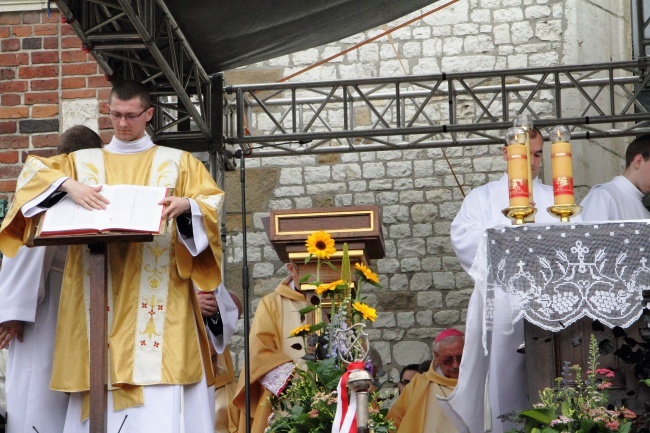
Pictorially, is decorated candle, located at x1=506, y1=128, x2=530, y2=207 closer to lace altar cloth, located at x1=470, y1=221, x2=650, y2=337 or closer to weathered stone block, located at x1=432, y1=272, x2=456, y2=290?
lace altar cloth, located at x1=470, y1=221, x2=650, y2=337

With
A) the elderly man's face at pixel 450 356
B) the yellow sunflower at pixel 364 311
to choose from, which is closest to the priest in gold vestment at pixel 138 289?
the yellow sunflower at pixel 364 311

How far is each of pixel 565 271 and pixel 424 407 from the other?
270cm

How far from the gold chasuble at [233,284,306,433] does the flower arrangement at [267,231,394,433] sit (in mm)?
1102

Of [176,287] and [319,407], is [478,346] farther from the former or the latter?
[176,287]

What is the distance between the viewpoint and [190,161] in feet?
21.2

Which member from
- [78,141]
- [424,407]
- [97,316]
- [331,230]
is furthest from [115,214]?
[424,407]

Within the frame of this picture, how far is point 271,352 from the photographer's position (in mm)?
7660

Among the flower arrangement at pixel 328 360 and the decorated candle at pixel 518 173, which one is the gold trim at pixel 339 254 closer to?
the flower arrangement at pixel 328 360

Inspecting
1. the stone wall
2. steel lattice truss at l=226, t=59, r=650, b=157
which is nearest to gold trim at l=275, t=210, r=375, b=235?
steel lattice truss at l=226, t=59, r=650, b=157

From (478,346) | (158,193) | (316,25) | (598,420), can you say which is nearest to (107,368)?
(158,193)

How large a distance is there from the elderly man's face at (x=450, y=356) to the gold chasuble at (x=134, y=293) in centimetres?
234

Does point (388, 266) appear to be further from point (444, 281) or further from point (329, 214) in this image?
point (329, 214)

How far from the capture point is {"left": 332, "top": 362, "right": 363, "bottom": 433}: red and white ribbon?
5.11 m

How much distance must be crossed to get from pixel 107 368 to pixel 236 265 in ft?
22.2
